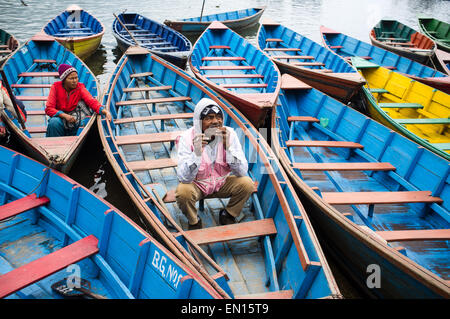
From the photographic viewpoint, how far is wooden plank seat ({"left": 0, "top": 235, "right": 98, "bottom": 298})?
9.05 feet

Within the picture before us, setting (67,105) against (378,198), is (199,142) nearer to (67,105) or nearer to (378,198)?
(378,198)

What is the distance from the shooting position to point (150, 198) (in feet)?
12.4

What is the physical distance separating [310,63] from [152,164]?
6672 millimetres

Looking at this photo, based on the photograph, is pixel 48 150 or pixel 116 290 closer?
pixel 116 290

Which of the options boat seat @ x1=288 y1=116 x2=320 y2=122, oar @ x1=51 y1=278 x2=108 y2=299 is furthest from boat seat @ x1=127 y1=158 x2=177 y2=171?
boat seat @ x1=288 y1=116 x2=320 y2=122

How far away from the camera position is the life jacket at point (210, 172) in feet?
12.4

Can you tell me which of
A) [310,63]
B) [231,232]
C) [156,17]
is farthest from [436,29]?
[156,17]

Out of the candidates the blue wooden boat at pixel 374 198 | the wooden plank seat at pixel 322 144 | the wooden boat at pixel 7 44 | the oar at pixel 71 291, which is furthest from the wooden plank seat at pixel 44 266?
the wooden boat at pixel 7 44

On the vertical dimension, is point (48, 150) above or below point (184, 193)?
below

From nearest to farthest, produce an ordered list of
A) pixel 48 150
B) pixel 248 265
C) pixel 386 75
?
pixel 248 265
pixel 48 150
pixel 386 75

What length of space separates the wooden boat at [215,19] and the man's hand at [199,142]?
12210 millimetres
